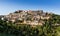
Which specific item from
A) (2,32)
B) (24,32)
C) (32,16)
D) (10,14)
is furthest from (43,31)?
(10,14)

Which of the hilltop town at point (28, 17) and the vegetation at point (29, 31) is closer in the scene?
the vegetation at point (29, 31)

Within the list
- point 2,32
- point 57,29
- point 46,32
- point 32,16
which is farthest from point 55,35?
point 32,16

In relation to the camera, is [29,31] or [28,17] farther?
[28,17]

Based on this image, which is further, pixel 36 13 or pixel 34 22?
pixel 36 13

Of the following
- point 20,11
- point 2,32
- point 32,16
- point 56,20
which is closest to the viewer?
point 2,32

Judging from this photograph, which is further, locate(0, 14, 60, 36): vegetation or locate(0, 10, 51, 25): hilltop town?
locate(0, 10, 51, 25): hilltop town

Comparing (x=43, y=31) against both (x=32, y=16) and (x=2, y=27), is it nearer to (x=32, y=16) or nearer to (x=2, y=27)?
(x=2, y=27)

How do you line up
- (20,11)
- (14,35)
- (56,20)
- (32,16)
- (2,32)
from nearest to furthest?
(14,35) < (2,32) < (56,20) < (32,16) < (20,11)

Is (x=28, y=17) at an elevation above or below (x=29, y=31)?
above
